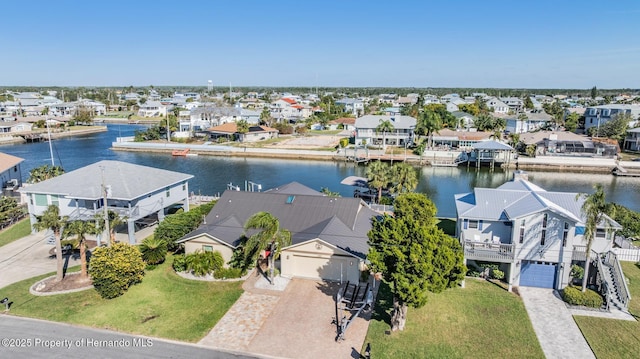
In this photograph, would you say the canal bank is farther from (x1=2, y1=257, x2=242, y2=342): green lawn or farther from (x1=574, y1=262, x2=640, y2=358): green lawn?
(x1=2, y1=257, x2=242, y2=342): green lawn

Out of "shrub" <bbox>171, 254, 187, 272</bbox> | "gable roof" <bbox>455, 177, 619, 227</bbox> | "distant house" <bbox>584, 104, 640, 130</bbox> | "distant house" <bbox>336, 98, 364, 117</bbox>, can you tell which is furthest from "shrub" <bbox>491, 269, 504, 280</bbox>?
"distant house" <bbox>336, 98, 364, 117</bbox>

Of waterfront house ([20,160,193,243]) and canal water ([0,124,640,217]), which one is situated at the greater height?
waterfront house ([20,160,193,243])

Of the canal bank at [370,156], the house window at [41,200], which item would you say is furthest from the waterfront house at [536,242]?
the canal bank at [370,156]

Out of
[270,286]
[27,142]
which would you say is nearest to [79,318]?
[270,286]

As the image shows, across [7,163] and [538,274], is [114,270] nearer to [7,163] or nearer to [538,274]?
[538,274]

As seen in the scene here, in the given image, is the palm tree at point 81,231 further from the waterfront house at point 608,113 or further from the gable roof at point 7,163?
the waterfront house at point 608,113

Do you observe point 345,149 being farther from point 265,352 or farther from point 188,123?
point 265,352

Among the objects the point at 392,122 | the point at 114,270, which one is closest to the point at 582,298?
the point at 114,270
